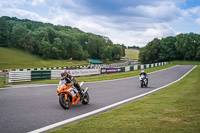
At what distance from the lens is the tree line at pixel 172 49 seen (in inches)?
4272

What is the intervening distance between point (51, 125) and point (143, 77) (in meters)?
14.0

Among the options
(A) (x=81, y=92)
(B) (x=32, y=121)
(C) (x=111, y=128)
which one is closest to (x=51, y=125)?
(B) (x=32, y=121)

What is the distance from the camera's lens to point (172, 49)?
11444 cm

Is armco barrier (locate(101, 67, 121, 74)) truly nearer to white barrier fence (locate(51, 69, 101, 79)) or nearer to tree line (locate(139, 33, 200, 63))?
white barrier fence (locate(51, 69, 101, 79))

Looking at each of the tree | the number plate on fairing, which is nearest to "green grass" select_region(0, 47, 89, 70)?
the tree

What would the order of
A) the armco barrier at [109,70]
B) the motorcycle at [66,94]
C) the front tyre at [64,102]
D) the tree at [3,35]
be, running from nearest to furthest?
1. the front tyre at [64,102]
2. the motorcycle at [66,94]
3. the armco barrier at [109,70]
4. the tree at [3,35]

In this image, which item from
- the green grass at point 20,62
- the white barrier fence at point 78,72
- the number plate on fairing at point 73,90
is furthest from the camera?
the green grass at point 20,62

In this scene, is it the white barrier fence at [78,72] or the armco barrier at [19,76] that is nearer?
the armco barrier at [19,76]

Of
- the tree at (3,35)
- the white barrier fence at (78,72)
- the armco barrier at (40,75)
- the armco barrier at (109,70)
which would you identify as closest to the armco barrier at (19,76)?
the armco barrier at (40,75)

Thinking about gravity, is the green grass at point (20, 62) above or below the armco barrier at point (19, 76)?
above

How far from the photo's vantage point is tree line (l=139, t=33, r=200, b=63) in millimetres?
108512

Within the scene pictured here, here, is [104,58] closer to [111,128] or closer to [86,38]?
[86,38]

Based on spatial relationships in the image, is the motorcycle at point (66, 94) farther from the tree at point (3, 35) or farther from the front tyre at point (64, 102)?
the tree at point (3, 35)

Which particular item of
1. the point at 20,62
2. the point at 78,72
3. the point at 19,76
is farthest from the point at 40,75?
the point at 20,62
